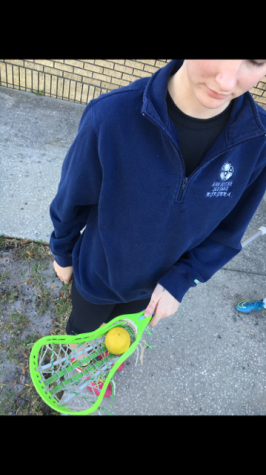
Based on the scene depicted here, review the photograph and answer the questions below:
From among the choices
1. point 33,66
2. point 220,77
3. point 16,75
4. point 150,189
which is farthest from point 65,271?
point 16,75

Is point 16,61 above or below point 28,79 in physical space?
above

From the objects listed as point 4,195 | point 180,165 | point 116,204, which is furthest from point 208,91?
point 4,195

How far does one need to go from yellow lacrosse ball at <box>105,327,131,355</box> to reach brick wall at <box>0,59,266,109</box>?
3.18 m

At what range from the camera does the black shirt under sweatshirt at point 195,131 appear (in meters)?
1.01

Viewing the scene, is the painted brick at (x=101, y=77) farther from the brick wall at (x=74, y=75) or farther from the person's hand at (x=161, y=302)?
the person's hand at (x=161, y=302)

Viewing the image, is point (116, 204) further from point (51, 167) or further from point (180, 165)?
point (51, 167)

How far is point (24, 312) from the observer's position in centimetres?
230

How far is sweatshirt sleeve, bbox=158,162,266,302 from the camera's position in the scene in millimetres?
1280

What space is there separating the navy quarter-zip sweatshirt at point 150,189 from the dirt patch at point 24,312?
3.55 feet

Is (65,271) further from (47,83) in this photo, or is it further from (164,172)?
(47,83)

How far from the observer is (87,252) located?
4.63ft

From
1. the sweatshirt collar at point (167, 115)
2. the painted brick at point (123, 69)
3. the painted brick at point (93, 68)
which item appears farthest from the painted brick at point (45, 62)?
the sweatshirt collar at point (167, 115)

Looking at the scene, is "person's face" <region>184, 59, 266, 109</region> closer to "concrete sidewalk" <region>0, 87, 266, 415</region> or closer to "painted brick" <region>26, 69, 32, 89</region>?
"concrete sidewalk" <region>0, 87, 266, 415</region>

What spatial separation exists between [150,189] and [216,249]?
0.53 metres
